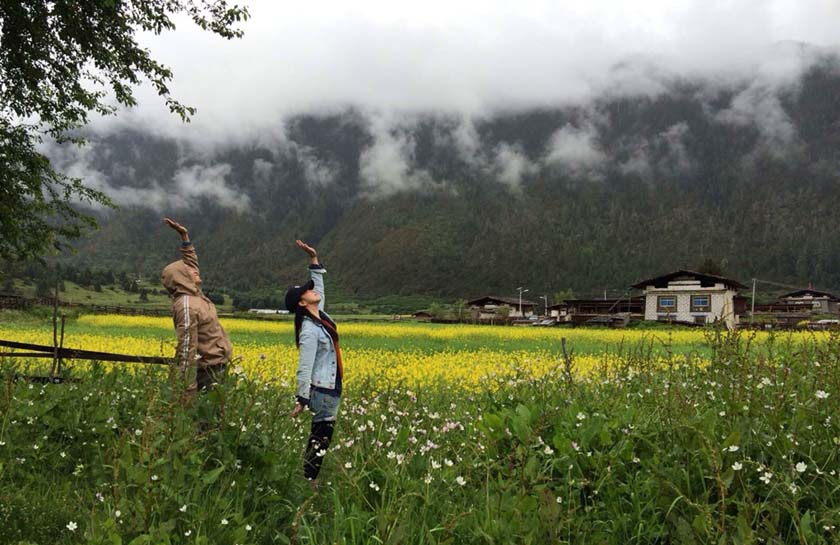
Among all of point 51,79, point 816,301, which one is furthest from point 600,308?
point 51,79

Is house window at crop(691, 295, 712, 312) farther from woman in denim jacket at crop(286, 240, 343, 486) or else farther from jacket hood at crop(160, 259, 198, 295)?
jacket hood at crop(160, 259, 198, 295)

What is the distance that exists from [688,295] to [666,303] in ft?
7.01

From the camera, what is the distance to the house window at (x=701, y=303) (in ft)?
190

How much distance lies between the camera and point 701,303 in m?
58.4

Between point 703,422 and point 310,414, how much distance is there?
312 cm

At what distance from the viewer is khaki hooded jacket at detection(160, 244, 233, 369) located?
18.8 feet

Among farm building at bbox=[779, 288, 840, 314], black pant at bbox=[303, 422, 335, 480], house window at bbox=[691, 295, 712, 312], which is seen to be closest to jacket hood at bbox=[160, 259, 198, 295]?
black pant at bbox=[303, 422, 335, 480]

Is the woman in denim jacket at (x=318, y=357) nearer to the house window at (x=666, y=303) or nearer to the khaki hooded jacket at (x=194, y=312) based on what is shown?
the khaki hooded jacket at (x=194, y=312)

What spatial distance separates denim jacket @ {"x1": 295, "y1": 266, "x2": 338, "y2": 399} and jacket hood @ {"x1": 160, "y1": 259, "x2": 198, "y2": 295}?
1.31 meters

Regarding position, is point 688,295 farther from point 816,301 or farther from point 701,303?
point 816,301

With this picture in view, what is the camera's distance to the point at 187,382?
4016 millimetres

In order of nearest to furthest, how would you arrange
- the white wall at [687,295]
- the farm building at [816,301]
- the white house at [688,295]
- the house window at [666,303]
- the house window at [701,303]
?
the white wall at [687,295] < the white house at [688,295] < the house window at [701,303] < the house window at [666,303] < the farm building at [816,301]

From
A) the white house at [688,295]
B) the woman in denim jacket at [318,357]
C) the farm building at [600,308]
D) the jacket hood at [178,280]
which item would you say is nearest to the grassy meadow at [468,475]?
the woman in denim jacket at [318,357]

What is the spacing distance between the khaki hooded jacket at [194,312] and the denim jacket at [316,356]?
1.05 metres
